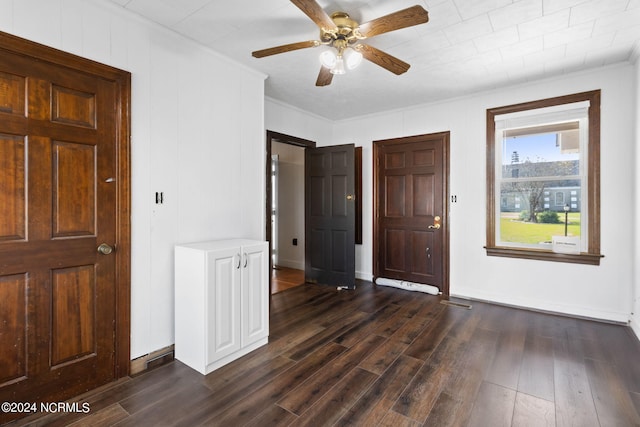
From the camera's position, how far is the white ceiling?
214cm

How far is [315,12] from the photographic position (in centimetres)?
182

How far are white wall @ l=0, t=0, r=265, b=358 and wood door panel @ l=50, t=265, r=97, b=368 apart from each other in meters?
0.26

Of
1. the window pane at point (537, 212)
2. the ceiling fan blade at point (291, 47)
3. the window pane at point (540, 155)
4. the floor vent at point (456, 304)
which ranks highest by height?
the ceiling fan blade at point (291, 47)

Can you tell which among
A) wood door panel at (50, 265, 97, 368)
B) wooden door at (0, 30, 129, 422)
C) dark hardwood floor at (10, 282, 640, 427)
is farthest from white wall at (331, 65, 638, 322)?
wood door panel at (50, 265, 97, 368)

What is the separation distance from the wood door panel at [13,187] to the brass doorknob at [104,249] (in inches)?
15.1

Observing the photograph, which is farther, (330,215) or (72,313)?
(330,215)

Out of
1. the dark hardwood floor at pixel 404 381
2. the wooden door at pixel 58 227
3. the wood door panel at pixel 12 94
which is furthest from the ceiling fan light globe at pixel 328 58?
the dark hardwood floor at pixel 404 381

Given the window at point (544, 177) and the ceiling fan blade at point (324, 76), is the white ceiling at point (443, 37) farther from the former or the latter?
the window at point (544, 177)

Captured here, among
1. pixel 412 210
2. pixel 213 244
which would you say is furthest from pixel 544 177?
pixel 213 244

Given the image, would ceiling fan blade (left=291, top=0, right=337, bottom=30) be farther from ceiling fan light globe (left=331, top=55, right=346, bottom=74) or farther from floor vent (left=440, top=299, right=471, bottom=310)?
floor vent (left=440, top=299, right=471, bottom=310)

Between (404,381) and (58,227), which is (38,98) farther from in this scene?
(404,381)

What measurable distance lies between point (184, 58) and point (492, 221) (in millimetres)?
3743

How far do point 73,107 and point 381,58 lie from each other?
6.98ft

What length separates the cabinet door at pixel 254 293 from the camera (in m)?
2.50
